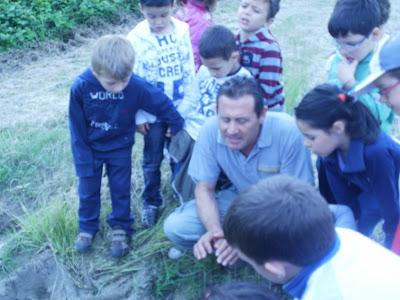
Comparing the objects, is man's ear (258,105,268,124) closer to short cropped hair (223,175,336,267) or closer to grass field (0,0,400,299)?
grass field (0,0,400,299)

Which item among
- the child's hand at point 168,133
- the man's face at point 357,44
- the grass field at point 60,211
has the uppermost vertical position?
the man's face at point 357,44

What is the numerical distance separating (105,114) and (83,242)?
829 mm

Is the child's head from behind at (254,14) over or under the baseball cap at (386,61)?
under

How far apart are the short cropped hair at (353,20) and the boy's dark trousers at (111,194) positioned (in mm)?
1341

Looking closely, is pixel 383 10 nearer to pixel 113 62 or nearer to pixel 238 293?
pixel 113 62

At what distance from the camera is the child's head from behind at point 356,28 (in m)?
2.87

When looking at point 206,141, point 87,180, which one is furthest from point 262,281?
point 87,180

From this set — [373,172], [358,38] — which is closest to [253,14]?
[358,38]

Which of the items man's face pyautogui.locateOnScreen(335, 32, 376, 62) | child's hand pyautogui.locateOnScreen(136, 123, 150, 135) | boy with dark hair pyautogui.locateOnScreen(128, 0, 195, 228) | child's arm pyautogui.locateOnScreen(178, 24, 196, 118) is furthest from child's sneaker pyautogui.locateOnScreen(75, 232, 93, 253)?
man's face pyautogui.locateOnScreen(335, 32, 376, 62)

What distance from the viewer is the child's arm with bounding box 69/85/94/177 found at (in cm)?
302

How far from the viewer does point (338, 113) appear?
2559mm

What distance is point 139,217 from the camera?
3.62 meters

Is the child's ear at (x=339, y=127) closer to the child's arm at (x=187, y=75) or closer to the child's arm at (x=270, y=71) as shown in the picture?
the child's arm at (x=270, y=71)

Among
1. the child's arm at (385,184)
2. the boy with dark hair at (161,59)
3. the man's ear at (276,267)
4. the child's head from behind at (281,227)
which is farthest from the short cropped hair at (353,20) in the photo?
the man's ear at (276,267)
